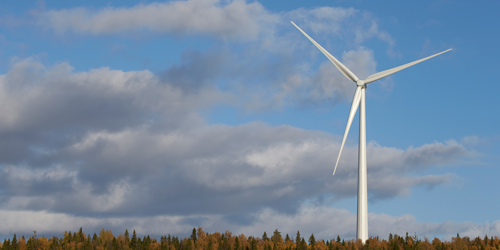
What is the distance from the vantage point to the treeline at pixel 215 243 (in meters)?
110

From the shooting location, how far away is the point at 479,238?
118 metres

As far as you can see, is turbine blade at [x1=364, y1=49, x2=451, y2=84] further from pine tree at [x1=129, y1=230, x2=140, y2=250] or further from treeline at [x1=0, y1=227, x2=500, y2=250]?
pine tree at [x1=129, y1=230, x2=140, y2=250]

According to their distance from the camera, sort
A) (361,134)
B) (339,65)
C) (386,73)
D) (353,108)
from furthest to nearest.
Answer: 1. (339,65)
2. (386,73)
3. (353,108)
4. (361,134)

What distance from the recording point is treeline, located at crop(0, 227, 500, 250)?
110m

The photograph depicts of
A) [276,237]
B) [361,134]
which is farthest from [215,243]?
[361,134]

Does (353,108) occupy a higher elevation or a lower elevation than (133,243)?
higher

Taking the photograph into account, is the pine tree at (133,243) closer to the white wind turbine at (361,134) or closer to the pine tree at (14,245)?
the pine tree at (14,245)

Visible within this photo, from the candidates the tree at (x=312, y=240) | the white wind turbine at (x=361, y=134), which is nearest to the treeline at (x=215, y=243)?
the tree at (x=312, y=240)

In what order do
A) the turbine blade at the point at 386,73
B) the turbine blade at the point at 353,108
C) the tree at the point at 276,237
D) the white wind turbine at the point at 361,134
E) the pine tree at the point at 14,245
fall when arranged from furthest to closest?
the tree at the point at 276,237 < the pine tree at the point at 14,245 < the turbine blade at the point at 386,73 < the turbine blade at the point at 353,108 < the white wind turbine at the point at 361,134

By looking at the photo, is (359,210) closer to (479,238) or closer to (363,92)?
(363,92)

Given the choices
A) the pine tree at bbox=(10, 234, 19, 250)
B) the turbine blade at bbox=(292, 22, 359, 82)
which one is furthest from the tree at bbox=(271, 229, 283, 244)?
the pine tree at bbox=(10, 234, 19, 250)

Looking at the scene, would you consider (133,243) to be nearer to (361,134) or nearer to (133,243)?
(133,243)

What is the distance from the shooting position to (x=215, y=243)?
118 metres

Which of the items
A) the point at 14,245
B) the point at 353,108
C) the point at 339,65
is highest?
the point at 339,65
